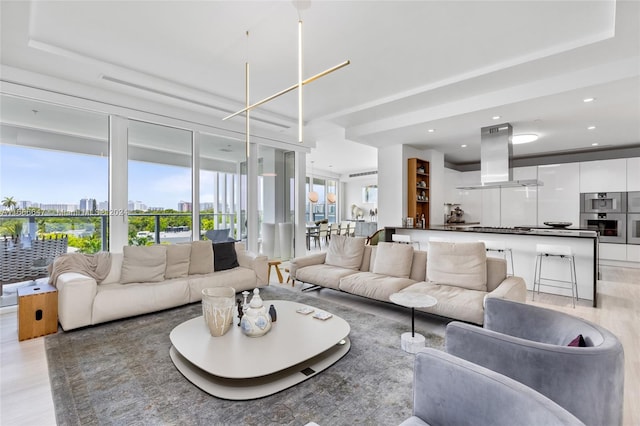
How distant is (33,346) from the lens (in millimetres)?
2785

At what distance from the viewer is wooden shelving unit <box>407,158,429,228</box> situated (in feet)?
22.1

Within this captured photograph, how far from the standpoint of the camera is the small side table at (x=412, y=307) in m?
2.63

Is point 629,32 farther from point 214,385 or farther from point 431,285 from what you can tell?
point 214,385

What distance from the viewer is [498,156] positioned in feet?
17.3

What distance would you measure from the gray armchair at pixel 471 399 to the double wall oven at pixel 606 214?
7.88 metres

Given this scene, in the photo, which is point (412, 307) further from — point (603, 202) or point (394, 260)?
point (603, 202)

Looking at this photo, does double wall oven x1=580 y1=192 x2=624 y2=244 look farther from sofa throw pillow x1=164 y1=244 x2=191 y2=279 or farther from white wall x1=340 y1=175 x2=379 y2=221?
sofa throw pillow x1=164 y1=244 x2=191 y2=279

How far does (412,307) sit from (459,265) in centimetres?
112

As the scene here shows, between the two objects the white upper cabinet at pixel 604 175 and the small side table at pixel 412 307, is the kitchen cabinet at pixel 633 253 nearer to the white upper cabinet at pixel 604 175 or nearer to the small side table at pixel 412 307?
the white upper cabinet at pixel 604 175

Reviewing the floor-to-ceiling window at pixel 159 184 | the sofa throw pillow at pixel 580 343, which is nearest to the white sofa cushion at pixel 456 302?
the sofa throw pillow at pixel 580 343

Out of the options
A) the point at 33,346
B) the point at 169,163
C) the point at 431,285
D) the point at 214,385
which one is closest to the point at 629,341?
the point at 431,285

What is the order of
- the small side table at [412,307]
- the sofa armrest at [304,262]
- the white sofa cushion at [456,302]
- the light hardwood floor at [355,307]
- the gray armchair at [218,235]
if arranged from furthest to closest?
the gray armchair at [218,235] < the sofa armrest at [304,262] < the white sofa cushion at [456,302] < the small side table at [412,307] < the light hardwood floor at [355,307]

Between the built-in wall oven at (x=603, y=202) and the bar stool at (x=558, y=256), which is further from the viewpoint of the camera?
the built-in wall oven at (x=603, y=202)

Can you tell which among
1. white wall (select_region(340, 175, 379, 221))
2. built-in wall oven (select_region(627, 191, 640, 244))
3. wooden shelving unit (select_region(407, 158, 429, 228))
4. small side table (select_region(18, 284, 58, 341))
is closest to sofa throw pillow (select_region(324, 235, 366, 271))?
wooden shelving unit (select_region(407, 158, 429, 228))
